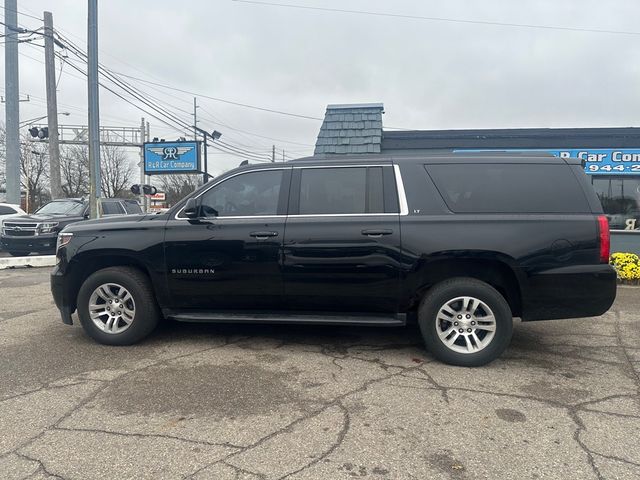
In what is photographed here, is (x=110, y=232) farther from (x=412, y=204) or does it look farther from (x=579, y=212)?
(x=579, y=212)

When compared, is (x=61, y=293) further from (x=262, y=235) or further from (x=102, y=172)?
(x=102, y=172)

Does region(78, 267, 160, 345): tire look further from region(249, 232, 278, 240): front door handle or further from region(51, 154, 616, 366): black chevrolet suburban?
region(249, 232, 278, 240): front door handle

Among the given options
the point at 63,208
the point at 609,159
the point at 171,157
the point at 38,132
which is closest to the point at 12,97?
the point at 38,132

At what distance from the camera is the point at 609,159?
9172 mm

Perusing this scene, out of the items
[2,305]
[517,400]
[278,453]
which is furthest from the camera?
[2,305]

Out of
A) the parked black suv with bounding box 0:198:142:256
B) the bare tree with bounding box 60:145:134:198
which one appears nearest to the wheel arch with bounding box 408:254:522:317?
the parked black suv with bounding box 0:198:142:256

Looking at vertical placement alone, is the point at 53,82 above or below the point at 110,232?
above

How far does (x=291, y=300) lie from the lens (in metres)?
4.41

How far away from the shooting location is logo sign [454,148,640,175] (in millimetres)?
9078

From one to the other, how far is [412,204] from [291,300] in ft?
4.82

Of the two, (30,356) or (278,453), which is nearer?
(278,453)

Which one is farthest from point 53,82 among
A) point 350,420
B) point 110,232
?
point 350,420

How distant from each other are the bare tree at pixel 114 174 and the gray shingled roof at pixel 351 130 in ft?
179

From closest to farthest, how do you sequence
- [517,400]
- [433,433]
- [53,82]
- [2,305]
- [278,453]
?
1. [278,453]
2. [433,433]
3. [517,400]
4. [2,305]
5. [53,82]
